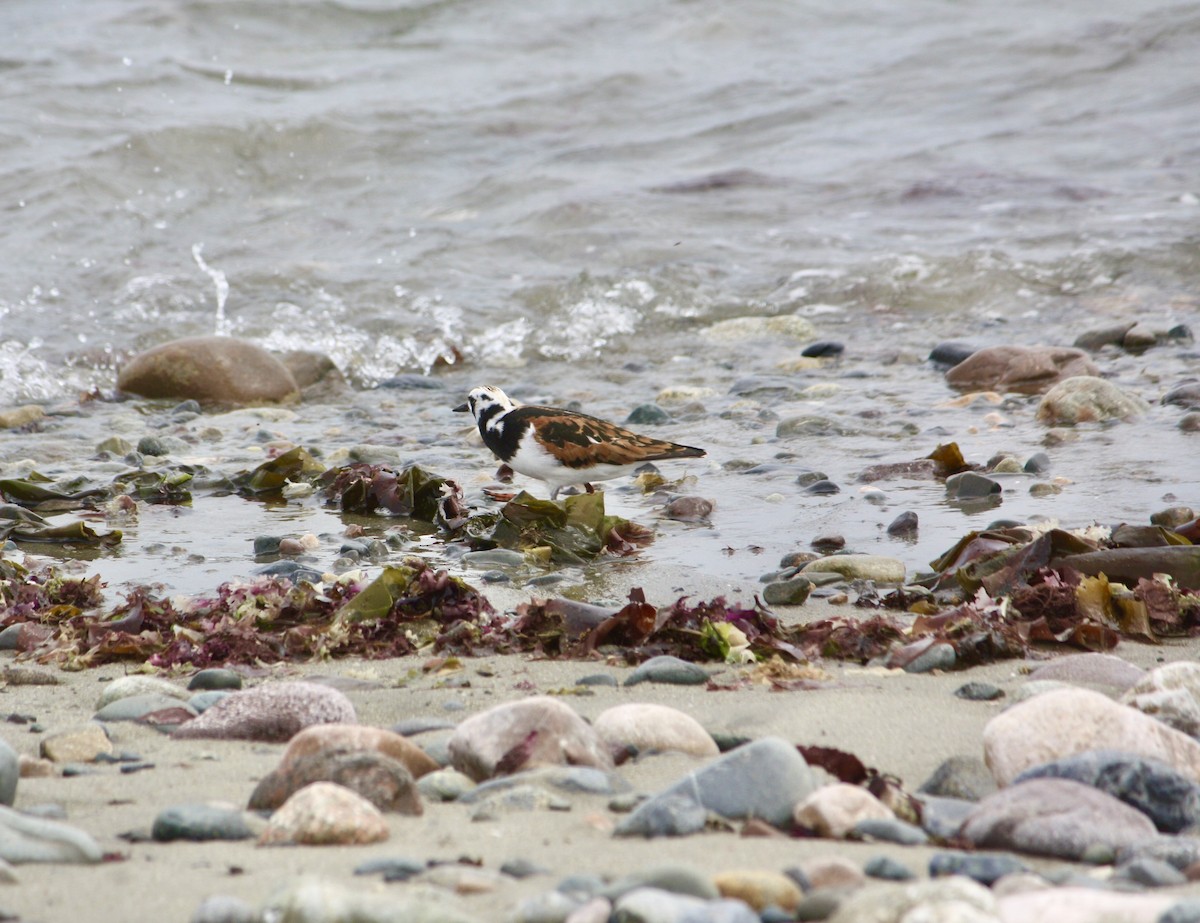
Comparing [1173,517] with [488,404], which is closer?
[1173,517]

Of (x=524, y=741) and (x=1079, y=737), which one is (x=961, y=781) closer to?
(x=1079, y=737)

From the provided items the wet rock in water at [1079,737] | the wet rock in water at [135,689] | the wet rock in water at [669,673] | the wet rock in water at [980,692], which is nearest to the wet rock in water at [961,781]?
the wet rock in water at [1079,737]

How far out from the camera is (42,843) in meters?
2.29

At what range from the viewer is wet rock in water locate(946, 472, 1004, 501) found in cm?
607

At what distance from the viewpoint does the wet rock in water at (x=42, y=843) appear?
225 centimetres

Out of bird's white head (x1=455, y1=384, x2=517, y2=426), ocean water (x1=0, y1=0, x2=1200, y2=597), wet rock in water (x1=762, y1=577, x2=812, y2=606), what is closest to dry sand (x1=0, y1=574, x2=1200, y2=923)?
wet rock in water (x1=762, y1=577, x2=812, y2=606)

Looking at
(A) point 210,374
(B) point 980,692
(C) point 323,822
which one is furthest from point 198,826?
(A) point 210,374

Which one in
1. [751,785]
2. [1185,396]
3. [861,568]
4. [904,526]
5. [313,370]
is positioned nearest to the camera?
[751,785]

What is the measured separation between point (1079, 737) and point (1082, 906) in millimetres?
870

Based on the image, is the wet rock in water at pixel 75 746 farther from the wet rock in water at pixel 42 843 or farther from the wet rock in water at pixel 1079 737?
the wet rock in water at pixel 1079 737

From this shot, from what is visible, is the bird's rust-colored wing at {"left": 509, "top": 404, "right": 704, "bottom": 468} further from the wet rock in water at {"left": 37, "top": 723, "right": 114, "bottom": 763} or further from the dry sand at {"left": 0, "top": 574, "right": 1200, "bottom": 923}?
the wet rock in water at {"left": 37, "top": 723, "right": 114, "bottom": 763}

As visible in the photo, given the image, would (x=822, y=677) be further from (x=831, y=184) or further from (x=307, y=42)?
(x=307, y=42)

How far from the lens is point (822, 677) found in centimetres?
368

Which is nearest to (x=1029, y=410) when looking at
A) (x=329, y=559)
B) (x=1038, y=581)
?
(x=1038, y=581)
